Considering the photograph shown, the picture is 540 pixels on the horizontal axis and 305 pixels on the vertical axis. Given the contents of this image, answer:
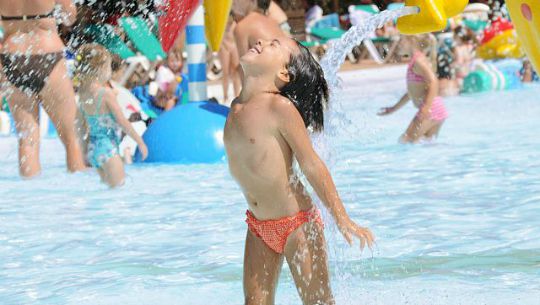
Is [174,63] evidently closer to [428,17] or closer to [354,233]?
[428,17]

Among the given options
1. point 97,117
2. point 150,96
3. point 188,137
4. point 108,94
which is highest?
point 108,94

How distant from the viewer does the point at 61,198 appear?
20.2 feet

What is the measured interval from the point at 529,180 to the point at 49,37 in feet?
10.1

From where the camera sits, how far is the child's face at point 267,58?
321cm

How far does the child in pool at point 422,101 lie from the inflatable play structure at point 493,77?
5.01 m

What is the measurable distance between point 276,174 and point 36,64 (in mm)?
3323

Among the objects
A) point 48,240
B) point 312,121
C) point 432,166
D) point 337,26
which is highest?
point 312,121

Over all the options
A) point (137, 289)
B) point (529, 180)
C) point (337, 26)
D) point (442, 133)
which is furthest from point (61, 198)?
point (337, 26)

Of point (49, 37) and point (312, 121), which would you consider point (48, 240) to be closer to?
point (49, 37)

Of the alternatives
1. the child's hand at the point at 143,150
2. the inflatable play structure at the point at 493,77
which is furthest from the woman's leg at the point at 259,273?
the inflatable play structure at the point at 493,77

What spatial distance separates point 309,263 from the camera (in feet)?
10.4

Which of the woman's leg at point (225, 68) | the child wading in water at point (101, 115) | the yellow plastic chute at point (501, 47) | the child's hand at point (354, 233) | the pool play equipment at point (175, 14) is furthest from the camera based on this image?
the yellow plastic chute at point (501, 47)

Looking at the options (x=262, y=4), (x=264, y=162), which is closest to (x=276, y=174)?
(x=264, y=162)

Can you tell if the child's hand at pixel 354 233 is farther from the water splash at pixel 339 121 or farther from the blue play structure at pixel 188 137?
the blue play structure at pixel 188 137
